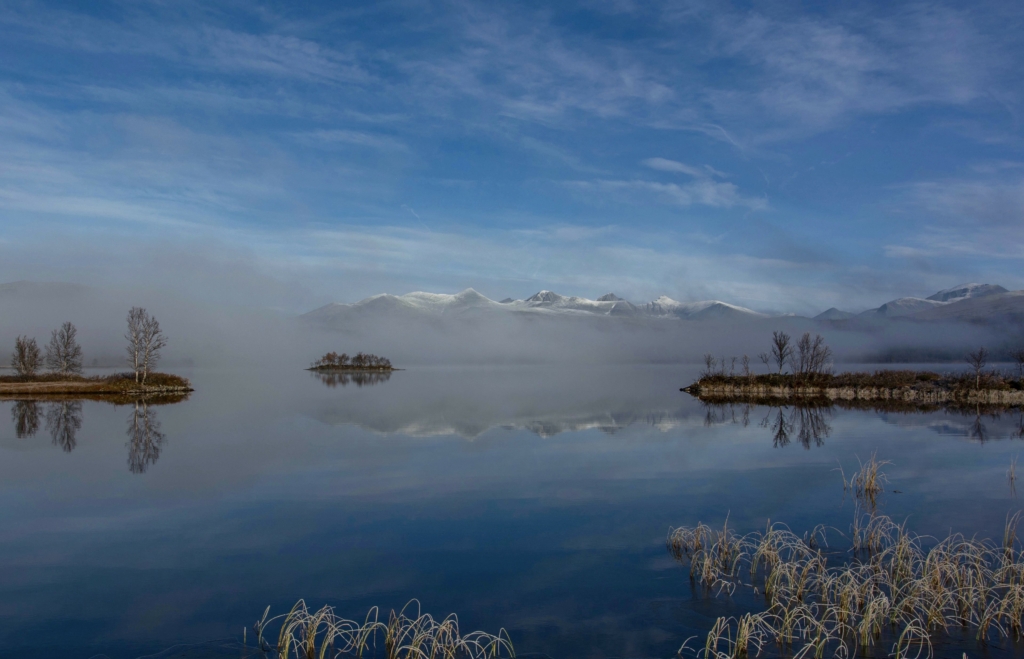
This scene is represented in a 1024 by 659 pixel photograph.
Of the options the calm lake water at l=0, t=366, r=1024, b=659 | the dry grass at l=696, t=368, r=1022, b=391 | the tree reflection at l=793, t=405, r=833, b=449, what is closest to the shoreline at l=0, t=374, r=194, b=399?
the calm lake water at l=0, t=366, r=1024, b=659

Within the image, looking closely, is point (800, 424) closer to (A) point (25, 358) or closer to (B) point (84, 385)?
(B) point (84, 385)

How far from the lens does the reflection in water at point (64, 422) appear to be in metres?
27.4

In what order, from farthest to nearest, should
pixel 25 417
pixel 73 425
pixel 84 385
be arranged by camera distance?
pixel 84 385 → pixel 25 417 → pixel 73 425

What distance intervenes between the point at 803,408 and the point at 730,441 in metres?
20.4

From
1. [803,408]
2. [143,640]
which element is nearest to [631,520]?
[143,640]

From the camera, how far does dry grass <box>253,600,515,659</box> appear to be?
7.81 meters

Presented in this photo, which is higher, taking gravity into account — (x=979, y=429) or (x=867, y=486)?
(x=867, y=486)

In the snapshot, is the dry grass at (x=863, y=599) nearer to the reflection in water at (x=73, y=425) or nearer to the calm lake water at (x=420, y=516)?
the calm lake water at (x=420, y=516)

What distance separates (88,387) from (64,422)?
91.3 ft

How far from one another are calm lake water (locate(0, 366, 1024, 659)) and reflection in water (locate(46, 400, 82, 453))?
349 mm

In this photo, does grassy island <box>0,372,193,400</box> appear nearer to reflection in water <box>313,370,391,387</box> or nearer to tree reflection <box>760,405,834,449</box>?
reflection in water <box>313,370,391,387</box>

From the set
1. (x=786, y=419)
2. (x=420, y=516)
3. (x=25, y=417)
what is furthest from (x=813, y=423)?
(x=25, y=417)

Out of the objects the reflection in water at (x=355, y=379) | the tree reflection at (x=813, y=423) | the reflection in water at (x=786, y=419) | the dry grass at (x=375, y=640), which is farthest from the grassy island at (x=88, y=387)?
the dry grass at (x=375, y=640)

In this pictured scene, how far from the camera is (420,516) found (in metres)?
14.8
